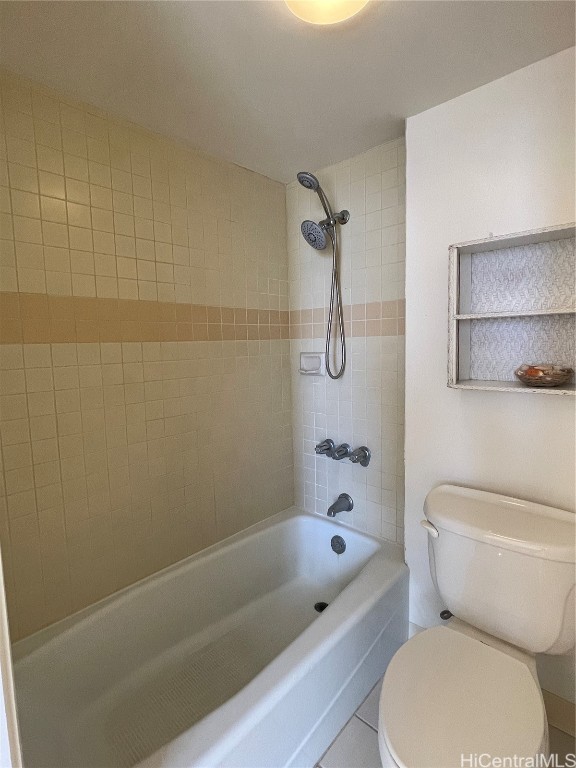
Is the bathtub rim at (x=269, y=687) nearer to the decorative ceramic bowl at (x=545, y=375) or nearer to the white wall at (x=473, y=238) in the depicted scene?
the white wall at (x=473, y=238)

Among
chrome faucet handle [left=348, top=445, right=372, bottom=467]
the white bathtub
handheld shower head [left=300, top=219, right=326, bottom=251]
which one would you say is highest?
handheld shower head [left=300, top=219, right=326, bottom=251]

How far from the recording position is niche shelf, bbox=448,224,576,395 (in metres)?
1.21

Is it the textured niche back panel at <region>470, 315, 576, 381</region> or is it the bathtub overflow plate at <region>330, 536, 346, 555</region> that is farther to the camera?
the bathtub overflow plate at <region>330, 536, 346, 555</region>

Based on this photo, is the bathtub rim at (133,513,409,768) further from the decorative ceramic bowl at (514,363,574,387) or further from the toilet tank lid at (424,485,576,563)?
the decorative ceramic bowl at (514,363,574,387)

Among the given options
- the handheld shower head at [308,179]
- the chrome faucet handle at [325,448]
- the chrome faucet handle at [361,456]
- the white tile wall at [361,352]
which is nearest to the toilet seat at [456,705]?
the white tile wall at [361,352]

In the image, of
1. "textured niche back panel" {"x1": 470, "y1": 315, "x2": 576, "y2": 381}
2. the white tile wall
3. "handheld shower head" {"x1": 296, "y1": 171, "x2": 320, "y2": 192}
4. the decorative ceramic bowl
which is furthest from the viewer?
the white tile wall

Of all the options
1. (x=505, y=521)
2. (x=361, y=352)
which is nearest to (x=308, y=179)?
(x=361, y=352)

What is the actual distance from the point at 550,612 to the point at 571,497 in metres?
0.34

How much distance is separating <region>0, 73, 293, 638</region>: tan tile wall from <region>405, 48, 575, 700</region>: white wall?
804 millimetres

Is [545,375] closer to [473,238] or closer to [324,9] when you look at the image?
[473,238]

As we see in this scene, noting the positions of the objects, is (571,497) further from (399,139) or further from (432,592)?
(399,139)

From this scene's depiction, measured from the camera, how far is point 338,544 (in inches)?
73.7

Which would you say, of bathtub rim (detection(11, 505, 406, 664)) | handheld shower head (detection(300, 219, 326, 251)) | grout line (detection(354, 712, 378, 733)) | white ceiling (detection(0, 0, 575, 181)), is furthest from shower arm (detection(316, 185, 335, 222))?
grout line (detection(354, 712, 378, 733))

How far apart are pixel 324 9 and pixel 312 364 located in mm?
1342
